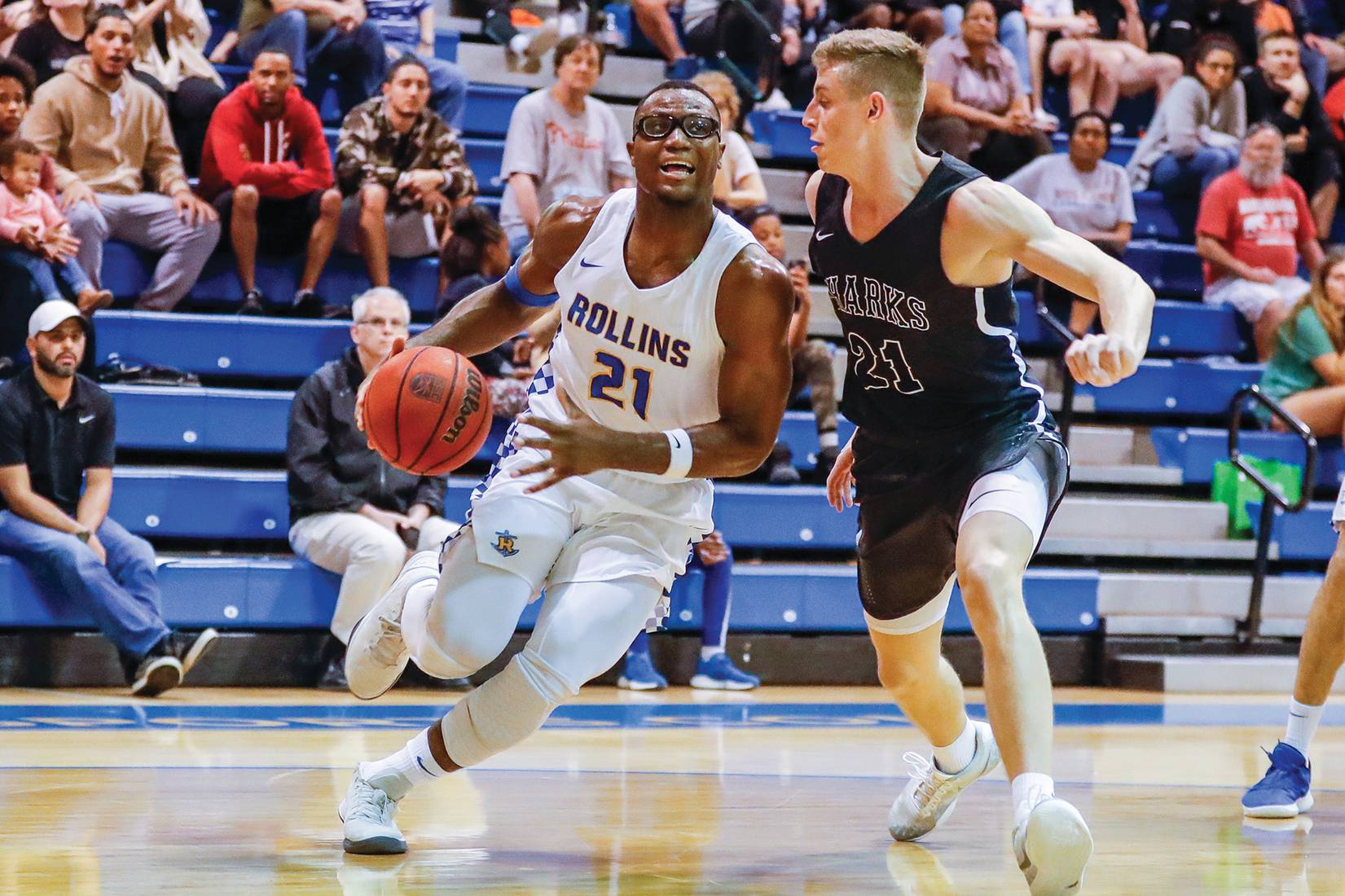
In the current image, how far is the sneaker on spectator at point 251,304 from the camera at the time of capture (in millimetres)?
8336

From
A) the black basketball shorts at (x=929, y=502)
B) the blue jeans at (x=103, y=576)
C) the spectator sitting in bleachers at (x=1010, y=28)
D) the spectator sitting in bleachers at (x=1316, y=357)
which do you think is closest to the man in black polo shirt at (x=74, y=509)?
the blue jeans at (x=103, y=576)

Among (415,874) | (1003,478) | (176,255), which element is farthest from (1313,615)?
(176,255)

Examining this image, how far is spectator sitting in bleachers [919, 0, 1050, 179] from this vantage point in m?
10.2

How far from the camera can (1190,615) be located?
880 cm

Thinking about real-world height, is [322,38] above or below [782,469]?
above

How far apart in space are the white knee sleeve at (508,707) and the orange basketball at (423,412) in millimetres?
458

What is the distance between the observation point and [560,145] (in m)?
8.97

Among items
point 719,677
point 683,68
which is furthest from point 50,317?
point 683,68

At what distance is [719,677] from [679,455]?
14.4 feet

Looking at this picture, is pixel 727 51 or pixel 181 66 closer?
pixel 181 66

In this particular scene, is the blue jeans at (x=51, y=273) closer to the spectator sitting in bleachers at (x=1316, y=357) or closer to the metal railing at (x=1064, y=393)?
the metal railing at (x=1064, y=393)

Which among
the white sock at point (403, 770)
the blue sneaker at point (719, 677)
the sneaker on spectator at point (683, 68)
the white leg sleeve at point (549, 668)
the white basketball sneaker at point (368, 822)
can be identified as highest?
the white leg sleeve at point (549, 668)

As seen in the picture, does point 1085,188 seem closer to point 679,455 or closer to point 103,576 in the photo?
point 103,576

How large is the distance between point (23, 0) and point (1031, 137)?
18.7 ft
